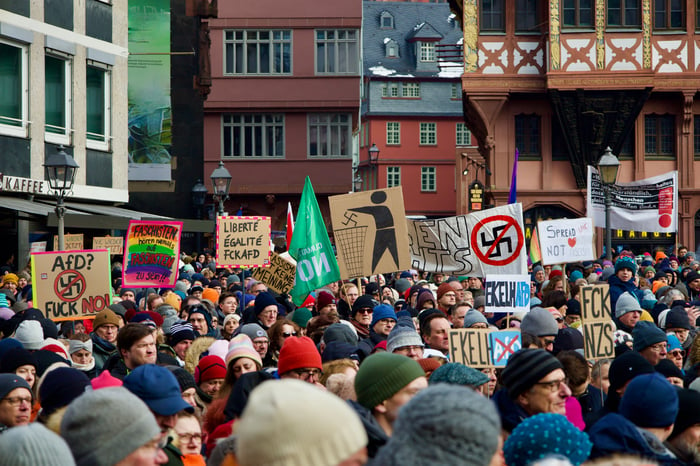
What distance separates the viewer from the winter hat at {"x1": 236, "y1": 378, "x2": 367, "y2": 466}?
107 inches

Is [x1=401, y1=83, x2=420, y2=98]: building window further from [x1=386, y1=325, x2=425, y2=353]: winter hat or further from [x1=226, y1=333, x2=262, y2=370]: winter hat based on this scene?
[x1=226, y1=333, x2=262, y2=370]: winter hat

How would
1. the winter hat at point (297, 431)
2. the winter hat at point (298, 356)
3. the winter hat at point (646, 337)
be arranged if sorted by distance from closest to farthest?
the winter hat at point (297, 431), the winter hat at point (298, 356), the winter hat at point (646, 337)

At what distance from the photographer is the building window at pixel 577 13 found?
112ft

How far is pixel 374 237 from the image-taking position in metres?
12.8

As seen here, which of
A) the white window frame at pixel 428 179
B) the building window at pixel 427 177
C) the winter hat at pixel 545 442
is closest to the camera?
the winter hat at pixel 545 442

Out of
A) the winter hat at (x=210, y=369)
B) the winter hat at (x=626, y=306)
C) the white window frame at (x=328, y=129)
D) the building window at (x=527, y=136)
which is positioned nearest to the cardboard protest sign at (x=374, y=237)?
the winter hat at (x=626, y=306)

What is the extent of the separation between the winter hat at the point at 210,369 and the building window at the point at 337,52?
3356cm

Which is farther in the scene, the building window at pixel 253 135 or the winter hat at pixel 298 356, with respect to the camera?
the building window at pixel 253 135

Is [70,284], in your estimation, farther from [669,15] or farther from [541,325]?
[669,15]

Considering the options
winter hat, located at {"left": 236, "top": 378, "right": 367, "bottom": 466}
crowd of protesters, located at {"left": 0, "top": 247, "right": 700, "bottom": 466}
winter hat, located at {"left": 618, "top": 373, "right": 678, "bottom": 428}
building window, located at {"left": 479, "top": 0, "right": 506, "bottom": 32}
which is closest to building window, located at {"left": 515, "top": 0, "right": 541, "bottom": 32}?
building window, located at {"left": 479, "top": 0, "right": 506, "bottom": 32}

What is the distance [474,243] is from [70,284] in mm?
4937

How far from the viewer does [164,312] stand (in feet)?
41.2

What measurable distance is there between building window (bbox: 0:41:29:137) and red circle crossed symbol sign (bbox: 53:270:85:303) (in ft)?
39.0

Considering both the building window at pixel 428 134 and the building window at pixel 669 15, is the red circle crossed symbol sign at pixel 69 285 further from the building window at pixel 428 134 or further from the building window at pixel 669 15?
the building window at pixel 428 134
